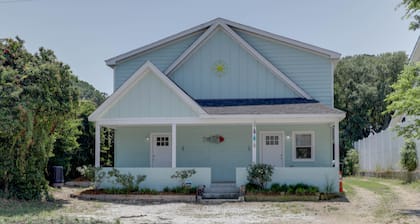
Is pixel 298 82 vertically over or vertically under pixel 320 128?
over

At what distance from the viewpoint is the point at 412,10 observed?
30.3 feet

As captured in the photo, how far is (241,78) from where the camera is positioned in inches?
795

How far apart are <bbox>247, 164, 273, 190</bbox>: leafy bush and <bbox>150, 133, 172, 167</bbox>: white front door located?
4783 millimetres

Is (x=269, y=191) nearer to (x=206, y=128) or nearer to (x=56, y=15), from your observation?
(x=206, y=128)

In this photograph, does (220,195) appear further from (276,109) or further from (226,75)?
(226,75)

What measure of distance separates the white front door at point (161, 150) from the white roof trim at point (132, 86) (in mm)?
3316

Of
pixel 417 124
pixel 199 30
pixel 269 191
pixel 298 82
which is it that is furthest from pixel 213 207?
pixel 199 30

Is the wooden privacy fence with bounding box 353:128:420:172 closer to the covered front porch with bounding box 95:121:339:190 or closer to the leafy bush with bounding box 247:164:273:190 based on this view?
the covered front porch with bounding box 95:121:339:190

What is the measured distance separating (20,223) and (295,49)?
14.0 metres

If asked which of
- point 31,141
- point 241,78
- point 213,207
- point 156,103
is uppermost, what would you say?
point 241,78

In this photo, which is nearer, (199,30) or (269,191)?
(269,191)

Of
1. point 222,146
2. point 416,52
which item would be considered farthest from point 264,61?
point 416,52

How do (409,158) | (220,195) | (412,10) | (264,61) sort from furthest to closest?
(409,158) < (264,61) < (220,195) < (412,10)

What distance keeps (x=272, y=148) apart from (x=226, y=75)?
3.82 meters
